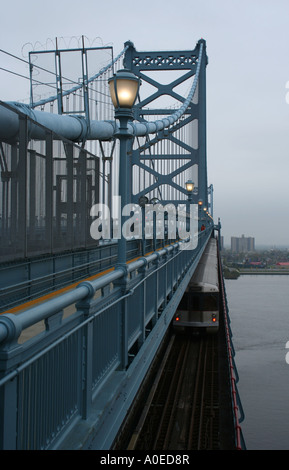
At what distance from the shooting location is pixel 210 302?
21.0 meters

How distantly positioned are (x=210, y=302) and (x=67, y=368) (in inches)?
719

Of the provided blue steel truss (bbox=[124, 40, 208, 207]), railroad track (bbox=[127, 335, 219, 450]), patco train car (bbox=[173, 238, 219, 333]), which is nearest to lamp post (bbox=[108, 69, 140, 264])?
railroad track (bbox=[127, 335, 219, 450])

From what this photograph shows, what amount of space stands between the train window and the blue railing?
52.0 feet

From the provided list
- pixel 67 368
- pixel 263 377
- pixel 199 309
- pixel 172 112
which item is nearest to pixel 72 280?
pixel 67 368

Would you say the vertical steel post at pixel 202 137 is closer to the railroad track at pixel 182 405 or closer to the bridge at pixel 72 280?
the railroad track at pixel 182 405

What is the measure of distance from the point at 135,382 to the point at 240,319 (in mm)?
42050

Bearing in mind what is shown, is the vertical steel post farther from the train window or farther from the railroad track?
the railroad track

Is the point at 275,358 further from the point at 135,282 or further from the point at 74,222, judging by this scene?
the point at 135,282

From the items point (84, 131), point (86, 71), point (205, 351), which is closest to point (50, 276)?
point (84, 131)

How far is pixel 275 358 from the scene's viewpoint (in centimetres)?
2948

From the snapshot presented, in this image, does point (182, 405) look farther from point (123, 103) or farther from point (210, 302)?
point (123, 103)

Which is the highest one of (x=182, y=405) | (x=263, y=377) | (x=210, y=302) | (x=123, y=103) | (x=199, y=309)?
(x=123, y=103)

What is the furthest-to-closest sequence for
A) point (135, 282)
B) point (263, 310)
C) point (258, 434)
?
point (263, 310), point (258, 434), point (135, 282)
